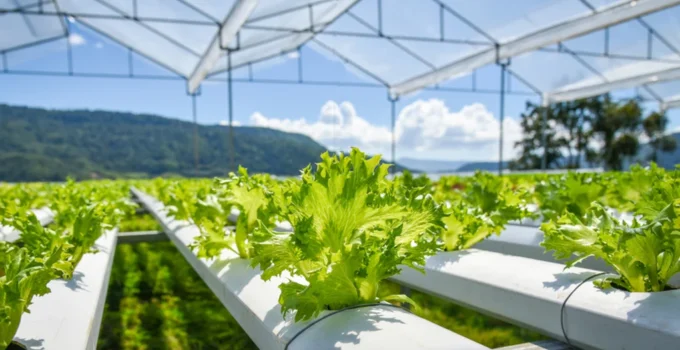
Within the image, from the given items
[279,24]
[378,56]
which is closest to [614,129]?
[378,56]

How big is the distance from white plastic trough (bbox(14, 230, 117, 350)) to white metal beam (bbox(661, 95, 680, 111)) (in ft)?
61.4

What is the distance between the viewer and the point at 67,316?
1.64m

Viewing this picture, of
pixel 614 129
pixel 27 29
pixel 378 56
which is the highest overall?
pixel 27 29

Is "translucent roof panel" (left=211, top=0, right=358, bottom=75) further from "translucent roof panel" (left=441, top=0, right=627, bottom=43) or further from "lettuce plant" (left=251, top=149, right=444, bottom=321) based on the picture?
"lettuce plant" (left=251, top=149, right=444, bottom=321)

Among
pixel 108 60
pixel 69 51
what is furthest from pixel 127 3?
pixel 108 60

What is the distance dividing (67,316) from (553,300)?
1.52 m

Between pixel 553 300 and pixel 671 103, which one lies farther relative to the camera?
pixel 671 103

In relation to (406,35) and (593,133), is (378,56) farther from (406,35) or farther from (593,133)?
(593,133)

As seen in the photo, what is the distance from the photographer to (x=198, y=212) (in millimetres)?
3170

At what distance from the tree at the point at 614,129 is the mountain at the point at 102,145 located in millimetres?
20107

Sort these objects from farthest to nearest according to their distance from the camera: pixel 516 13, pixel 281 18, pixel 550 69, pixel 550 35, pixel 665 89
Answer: pixel 665 89, pixel 550 69, pixel 281 18, pixel 516 13, pixel 550 35

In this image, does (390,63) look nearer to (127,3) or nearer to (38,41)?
(127,3)

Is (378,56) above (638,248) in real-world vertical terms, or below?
above

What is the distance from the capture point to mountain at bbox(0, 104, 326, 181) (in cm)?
3762
